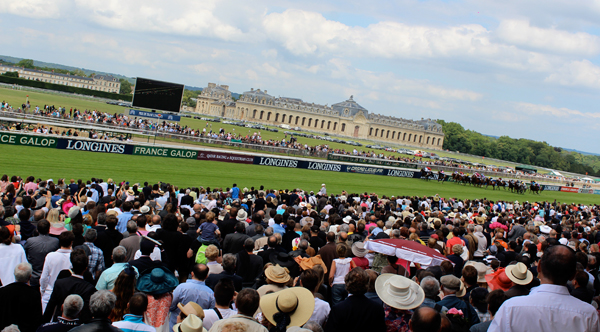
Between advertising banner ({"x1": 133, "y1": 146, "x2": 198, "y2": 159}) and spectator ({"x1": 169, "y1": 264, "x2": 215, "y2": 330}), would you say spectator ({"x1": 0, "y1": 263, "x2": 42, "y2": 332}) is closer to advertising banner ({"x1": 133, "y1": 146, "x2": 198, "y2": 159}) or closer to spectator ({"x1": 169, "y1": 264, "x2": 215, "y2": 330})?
spectator ({"x1": 169, "y1": 264, "x2": 215, "y2": 330})

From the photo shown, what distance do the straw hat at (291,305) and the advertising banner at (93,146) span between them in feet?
75.8

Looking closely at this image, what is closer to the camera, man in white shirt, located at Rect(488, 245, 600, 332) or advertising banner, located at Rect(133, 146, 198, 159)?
man in white shirt, located at Rect(488, 245, 600, 332)

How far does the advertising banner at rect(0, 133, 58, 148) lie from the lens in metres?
22.3

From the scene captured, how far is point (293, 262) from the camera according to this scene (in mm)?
5984

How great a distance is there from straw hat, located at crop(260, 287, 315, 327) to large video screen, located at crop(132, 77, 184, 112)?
99.4 ft

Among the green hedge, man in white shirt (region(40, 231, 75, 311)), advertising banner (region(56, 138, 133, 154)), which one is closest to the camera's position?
man in white shirt (region(40, 231, 75, 311))

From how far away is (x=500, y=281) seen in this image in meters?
5.75

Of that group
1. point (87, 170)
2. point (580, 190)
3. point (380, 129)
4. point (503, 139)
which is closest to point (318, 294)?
point (87, 170)

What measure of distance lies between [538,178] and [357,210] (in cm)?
5249

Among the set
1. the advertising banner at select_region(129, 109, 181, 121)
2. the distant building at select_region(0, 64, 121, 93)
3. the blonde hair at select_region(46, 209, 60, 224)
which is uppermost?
the distant building at select_region(0, 64, 121, 93)

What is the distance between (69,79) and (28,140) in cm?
16525

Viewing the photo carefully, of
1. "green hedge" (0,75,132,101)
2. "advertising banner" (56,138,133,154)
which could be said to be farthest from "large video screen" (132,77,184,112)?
"green hedge" (0,75,132,101)

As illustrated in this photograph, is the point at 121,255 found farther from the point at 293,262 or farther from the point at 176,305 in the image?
the point at 293,262

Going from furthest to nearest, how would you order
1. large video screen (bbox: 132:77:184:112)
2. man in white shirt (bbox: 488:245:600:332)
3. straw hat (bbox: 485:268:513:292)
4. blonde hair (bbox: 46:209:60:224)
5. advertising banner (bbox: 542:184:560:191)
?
advertising banner (bbox: 542:184:560:191) → large video screen (bbox: 132:77:184:112) → blonde hair (bbox: 46:209:60:224) → straw hat (bbox: 485:268:513:292) → man in white shirt (bbox: 488:245:600:332)
